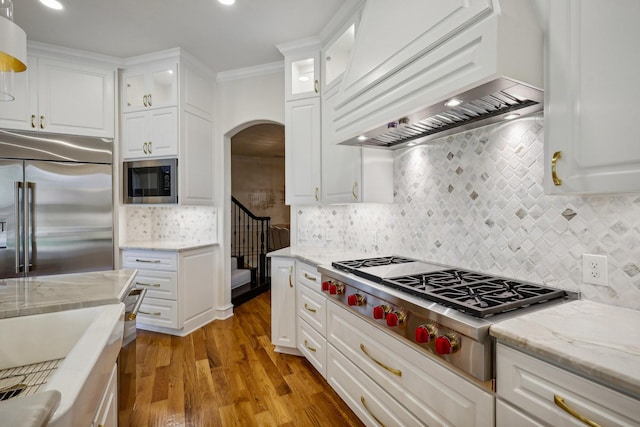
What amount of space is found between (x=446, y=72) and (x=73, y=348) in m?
1.54

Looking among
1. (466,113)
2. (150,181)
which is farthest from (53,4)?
(466,113)

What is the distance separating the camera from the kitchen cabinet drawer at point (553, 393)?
0.76 meters

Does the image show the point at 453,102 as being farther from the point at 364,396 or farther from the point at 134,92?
the point at 134,92

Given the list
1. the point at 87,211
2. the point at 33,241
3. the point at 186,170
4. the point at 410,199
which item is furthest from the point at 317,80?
the point at 33,241

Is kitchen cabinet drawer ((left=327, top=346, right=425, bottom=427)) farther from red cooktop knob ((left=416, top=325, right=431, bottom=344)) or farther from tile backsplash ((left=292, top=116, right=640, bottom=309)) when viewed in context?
tile backsplash ((left=292, top=116, right=640, bottom=309))

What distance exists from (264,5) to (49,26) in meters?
2.03

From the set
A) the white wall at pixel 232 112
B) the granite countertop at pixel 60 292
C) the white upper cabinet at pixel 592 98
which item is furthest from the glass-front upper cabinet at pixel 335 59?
the granite countertop at pixel 60 292

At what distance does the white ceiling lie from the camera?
2.51 meters

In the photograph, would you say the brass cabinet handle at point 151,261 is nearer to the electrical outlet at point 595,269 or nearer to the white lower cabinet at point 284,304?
the white lower cabinet at point 284,304

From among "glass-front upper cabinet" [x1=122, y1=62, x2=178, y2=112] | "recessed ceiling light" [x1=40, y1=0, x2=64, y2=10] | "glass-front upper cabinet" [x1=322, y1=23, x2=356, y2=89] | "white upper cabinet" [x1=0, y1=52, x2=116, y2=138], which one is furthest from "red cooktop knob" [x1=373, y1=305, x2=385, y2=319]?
"white upper cabinet" [x1=0, y1=52, x2=116, y2=138]

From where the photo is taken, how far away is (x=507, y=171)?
5.31 feet

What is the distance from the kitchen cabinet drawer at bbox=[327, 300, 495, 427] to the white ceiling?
242 cm

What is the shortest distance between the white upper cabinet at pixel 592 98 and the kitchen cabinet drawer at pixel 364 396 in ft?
3.80

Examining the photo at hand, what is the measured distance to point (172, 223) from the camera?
3979 millimetres
